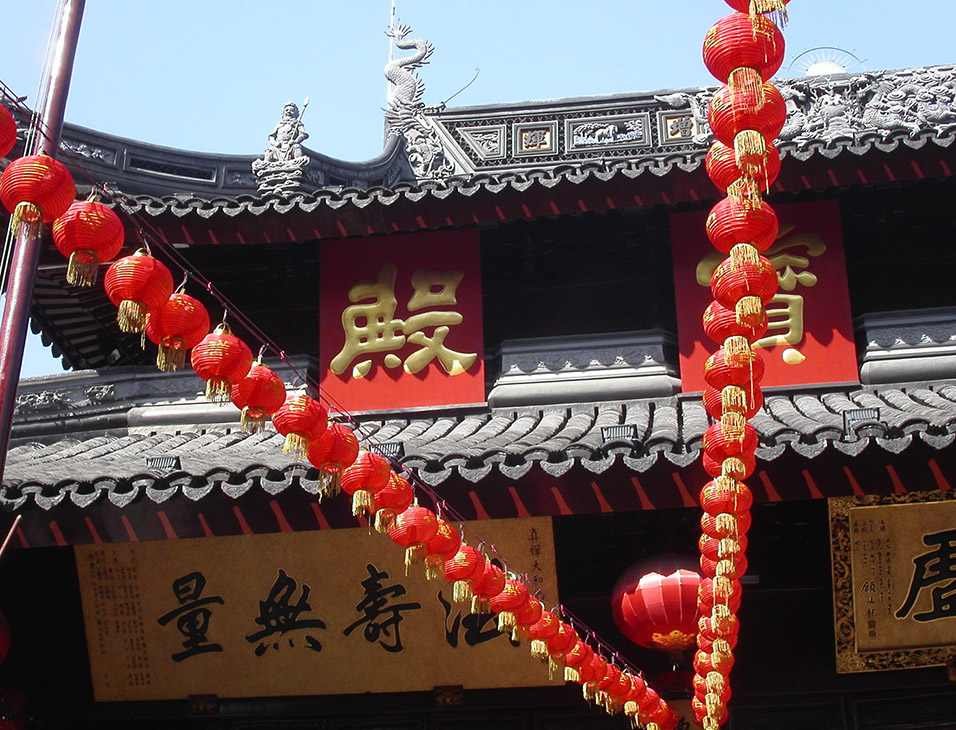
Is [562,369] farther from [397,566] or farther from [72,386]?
[72,386]

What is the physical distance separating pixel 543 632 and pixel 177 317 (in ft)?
8.57

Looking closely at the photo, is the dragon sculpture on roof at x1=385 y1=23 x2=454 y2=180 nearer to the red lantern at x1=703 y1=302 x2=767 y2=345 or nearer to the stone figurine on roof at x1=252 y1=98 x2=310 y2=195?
the stone figurine on roof at x1=252 y1=98 x2=310 y2=195

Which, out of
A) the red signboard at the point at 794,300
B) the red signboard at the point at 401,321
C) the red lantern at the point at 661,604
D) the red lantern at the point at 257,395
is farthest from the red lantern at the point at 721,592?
the red signboard at the point at 401,321

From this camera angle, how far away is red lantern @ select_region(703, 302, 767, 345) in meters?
3.99

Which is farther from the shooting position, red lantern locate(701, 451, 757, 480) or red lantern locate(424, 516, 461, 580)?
red lantern locate(424, 516, 461, 580)

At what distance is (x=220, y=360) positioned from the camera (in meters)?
4.38

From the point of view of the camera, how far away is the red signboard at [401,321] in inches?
319

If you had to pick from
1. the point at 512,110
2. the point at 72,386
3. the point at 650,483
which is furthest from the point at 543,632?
the point at 512,110

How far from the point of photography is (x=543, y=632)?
228 inches

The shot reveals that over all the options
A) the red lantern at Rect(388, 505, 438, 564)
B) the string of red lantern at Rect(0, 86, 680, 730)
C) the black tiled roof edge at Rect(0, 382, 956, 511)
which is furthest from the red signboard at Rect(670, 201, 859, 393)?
the red lantern at Rect(388, 505, 438, 564)

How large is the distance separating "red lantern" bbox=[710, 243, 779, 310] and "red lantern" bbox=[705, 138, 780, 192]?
0.78ft

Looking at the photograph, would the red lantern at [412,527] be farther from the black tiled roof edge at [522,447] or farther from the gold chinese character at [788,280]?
the gold chinese character at [788,280]

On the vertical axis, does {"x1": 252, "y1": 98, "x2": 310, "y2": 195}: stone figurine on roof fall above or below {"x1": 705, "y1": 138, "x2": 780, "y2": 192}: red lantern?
above

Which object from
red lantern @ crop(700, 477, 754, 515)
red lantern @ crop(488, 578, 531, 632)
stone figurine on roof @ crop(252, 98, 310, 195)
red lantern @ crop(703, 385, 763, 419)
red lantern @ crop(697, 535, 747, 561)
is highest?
stone figurine on roof @ crop(252, 98, 310, 195)
